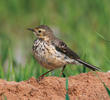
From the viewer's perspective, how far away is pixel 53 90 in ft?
18.7

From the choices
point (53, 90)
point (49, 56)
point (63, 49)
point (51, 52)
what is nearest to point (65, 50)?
point (63, 49)

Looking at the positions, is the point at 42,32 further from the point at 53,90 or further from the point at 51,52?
the point at 53,90

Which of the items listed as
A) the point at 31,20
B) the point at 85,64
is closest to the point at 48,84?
the point at 85,64

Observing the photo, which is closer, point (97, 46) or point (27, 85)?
point (27, 85)

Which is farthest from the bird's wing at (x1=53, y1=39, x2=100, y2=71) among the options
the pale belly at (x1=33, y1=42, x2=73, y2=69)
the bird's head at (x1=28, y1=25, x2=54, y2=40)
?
the bird's head at (x1=28, y1=25, x2=54, y2=40)

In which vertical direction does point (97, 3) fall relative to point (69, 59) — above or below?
above

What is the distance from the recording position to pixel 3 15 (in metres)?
12.2

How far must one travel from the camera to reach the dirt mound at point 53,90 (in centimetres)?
548

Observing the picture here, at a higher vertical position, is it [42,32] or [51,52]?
[42,32]

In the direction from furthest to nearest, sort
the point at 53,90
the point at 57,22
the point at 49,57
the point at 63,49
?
the point at 57,22, the point at 63,49, the point at 49,57, the point at 53,90

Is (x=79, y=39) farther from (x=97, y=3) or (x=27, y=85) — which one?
(x=27, y=85)

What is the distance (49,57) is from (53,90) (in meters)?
1.67

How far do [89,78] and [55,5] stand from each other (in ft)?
22.8

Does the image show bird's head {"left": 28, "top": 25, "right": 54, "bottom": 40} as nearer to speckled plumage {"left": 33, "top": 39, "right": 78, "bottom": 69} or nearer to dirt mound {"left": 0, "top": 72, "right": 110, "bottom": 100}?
speckled plumage {"left": 33, "top": 39, "right": 78, "bottom": 69}
